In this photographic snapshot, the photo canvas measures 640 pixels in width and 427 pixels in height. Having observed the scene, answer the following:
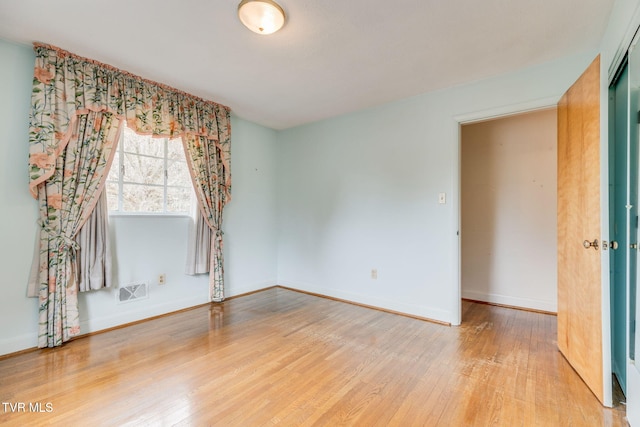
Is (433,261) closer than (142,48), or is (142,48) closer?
(142,48)

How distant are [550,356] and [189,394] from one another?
2.61 m

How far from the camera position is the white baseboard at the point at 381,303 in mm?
3039

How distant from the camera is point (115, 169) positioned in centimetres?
282

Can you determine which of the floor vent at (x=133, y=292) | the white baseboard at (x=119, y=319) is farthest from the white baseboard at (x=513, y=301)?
the floor vent at (x=133, y=292)

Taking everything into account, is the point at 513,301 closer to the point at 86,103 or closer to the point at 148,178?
the point at 148,178

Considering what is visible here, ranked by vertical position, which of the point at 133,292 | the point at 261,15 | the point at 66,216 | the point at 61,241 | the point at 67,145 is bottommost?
the point at 133,292

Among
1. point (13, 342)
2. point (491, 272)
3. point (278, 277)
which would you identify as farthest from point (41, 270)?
point (491, 272)

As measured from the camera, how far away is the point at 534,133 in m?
3.41

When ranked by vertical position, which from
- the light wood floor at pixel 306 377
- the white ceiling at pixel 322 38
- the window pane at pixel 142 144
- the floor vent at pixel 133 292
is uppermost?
the white ceiling at pixel 322 38

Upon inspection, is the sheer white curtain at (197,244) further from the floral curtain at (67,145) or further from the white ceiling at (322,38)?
the white ceiling at (322,38)

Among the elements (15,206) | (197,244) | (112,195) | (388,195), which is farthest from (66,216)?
(388,195)

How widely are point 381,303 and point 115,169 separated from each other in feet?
10.3

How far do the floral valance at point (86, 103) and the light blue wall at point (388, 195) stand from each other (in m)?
1.63

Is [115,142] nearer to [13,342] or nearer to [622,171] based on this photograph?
[13,342]
